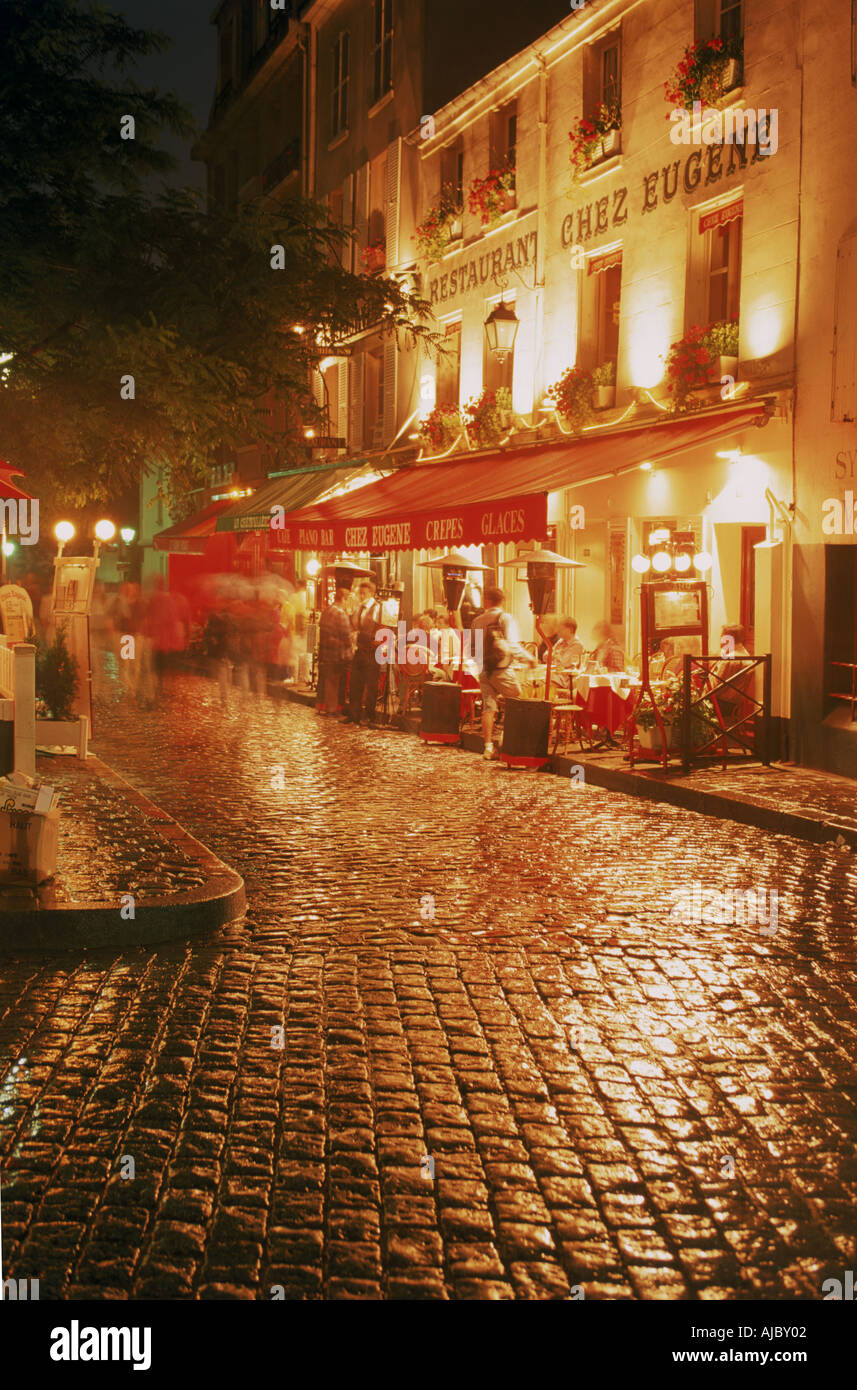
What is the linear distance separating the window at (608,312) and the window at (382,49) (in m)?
9.99

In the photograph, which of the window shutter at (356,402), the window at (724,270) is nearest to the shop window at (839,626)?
the window at (724,270)

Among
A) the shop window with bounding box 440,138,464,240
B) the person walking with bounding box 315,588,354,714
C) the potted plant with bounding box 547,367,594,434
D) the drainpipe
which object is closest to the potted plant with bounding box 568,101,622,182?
the drainpipe

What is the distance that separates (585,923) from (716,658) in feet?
20.2

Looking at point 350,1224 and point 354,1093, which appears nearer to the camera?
point 350,1224

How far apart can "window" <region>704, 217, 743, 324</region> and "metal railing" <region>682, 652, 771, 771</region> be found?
14.5 feet

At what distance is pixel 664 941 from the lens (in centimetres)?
716

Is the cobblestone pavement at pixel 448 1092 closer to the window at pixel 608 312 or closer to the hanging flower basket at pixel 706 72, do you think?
the hanging flower basket at pixel 706 72

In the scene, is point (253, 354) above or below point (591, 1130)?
above

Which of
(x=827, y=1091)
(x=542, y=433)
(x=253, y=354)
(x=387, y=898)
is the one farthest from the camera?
(x=542, y=433)

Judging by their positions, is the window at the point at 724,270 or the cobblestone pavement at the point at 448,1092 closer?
the cobblestone pavement at the point at 448,1092

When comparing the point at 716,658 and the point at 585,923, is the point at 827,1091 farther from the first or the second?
the point at 716,658

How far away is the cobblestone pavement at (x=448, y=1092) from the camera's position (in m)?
3.75
